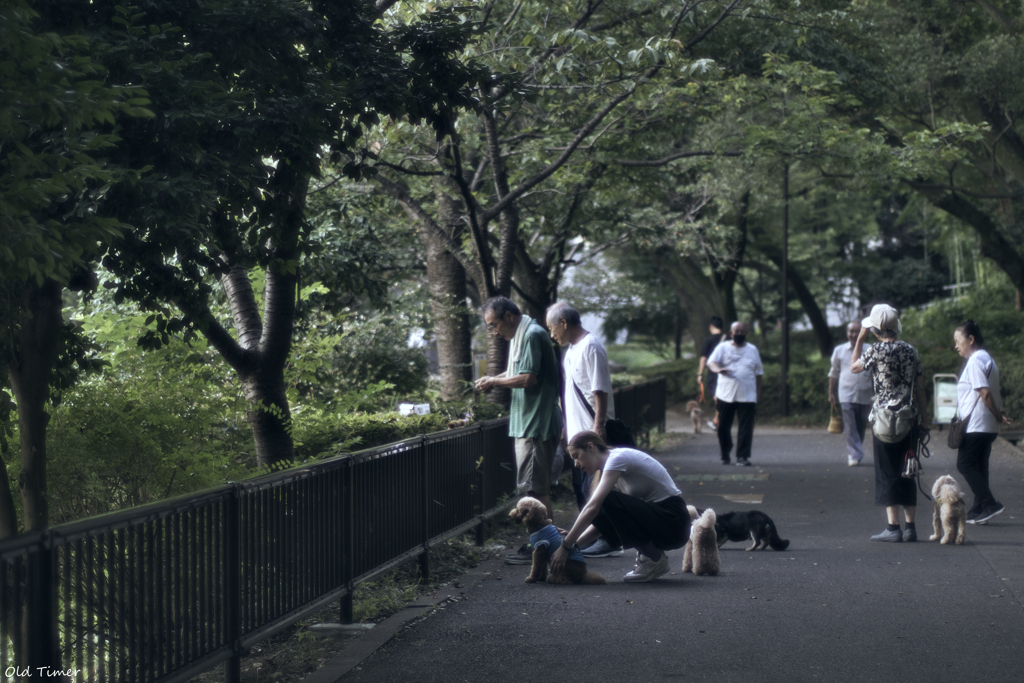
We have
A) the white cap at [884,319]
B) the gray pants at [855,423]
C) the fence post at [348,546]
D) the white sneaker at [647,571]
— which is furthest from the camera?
the gray pants at [855,423]

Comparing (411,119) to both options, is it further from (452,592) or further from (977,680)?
(977,680)

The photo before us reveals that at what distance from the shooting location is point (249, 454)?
28.5ft

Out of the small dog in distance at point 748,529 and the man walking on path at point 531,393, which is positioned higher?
the man walking on path at point 531,393

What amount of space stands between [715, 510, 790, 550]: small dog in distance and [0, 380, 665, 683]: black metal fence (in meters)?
2.34

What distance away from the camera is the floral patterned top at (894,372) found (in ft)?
27.1

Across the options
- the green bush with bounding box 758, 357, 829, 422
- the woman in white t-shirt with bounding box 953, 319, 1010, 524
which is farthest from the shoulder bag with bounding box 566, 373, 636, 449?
the green bush with bounding box 758, 357, 829, 422

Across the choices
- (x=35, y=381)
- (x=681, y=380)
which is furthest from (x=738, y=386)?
(x=681, y=380)

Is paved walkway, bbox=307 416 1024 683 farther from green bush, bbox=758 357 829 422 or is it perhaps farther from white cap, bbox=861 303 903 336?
green bush, bbox=758 357 829 422

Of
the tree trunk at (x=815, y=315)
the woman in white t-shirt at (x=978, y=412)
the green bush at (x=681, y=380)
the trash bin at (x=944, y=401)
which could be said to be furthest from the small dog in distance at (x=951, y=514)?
the tree trunk at (x=815, y=315)

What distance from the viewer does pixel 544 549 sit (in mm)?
6863

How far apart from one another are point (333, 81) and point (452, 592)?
336 cm

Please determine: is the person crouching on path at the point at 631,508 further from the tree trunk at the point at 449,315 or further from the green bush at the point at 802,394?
the green bush at the point at 802,394

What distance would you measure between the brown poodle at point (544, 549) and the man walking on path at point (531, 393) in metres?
0.51

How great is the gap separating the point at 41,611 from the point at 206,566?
1028 mm
